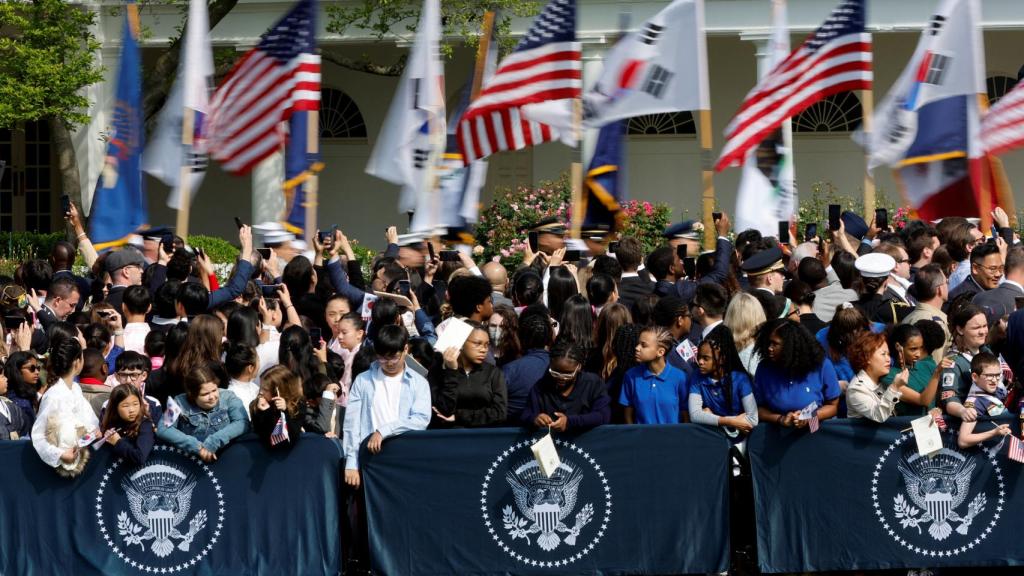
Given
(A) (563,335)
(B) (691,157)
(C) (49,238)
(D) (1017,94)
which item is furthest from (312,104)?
(B) (691,157)

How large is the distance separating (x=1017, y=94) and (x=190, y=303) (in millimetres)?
6272

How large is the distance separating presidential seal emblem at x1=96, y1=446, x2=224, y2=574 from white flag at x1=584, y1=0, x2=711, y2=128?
451 cm

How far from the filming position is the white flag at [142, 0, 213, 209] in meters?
11.7

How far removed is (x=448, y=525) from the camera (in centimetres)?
824

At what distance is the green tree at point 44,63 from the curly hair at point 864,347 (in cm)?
1470

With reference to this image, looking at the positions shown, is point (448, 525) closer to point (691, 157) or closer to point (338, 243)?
point (338, 243)

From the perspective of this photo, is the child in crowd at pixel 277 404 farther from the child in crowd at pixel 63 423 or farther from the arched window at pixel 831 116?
the arched window at pixel 831 116

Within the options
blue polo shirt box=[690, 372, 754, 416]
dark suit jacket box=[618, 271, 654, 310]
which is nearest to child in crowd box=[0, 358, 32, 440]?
blue polo shirt box=[690, 372, 754, 416]

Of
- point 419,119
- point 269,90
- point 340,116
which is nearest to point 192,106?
point 269,90

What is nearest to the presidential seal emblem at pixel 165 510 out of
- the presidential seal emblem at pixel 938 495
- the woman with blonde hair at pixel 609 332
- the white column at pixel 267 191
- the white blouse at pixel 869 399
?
the woman with blonde hair at pixel 609 332

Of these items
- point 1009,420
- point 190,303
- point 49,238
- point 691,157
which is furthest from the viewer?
point 691,157

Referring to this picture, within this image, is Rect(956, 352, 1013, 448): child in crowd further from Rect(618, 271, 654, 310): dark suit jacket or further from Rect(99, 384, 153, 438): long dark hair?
Rect(99, 384, 153, 438): long dark hair

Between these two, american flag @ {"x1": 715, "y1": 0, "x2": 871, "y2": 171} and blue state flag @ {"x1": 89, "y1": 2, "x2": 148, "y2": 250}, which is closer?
american flag @ {"x1": 715, "y1": 0, "x2": 871, "y2": 171}

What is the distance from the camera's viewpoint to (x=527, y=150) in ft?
88.9
